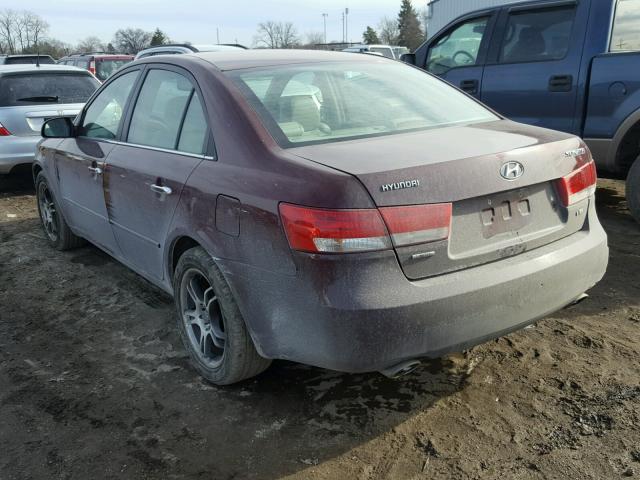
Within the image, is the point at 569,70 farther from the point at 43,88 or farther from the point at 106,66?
the point at 106,66

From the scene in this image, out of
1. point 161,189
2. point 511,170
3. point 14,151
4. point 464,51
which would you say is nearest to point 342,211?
point 511,170

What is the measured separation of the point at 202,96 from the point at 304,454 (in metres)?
1.82

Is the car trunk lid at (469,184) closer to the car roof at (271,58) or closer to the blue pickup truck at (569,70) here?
the car roof at (271,58)

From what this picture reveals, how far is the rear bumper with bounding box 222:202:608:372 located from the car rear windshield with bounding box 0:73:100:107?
254 inches

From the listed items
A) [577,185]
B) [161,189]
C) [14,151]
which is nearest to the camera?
[577,185]

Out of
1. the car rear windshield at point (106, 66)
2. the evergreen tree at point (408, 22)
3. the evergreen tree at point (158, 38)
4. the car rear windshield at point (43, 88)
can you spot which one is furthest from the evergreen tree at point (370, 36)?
the car rear windshield at point (43, 88)

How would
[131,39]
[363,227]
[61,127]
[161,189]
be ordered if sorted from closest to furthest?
[363,227]
[161,189]
[61,127]
[131,39]

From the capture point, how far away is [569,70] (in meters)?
5.55

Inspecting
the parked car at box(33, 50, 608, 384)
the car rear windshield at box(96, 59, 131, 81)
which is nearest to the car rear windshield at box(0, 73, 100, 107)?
the parked car at box(33, 50, 608, 384)

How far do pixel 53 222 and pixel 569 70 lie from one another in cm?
490

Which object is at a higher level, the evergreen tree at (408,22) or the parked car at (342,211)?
the evergreen tree at (408,22)

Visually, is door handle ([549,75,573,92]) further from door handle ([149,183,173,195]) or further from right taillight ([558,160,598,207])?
door handle ([149,183,173,195])

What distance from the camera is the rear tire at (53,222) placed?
211 inches

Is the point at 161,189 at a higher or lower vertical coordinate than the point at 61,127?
lower
